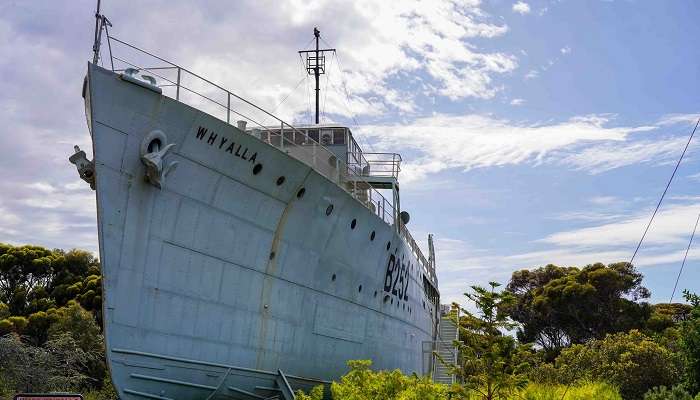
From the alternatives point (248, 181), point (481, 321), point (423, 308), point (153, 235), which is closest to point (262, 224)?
point (248, 181)

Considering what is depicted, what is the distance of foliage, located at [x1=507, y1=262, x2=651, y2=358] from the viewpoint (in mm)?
51594

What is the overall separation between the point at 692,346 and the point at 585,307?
37.1 meters

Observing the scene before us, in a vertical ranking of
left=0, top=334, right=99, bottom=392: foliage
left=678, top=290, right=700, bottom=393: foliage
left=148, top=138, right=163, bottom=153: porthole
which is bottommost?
left=0, top=334, right=99, bottom=392: foliage

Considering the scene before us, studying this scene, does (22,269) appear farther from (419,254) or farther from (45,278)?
(419,254)

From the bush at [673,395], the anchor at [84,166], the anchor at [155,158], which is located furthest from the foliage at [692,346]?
the anchor at [84,166]

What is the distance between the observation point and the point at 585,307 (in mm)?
52750

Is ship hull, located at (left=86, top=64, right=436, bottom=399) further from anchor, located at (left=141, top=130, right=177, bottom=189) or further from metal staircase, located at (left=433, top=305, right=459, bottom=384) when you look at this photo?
metal staircase, located at (left=433, top=305, right=459, bottom=384)

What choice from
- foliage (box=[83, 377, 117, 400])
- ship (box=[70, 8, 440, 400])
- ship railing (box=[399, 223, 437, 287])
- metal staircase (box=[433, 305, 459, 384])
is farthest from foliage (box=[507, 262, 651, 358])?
ship (box=[70, 8, 440, 400])

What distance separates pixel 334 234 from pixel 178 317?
4.94m

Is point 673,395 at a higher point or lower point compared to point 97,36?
lower

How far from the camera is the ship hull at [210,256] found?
11.2 metres

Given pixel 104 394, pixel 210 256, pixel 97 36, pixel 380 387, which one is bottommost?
pixel 104 394

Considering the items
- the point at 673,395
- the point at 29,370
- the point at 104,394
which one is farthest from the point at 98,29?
the point at 104,394

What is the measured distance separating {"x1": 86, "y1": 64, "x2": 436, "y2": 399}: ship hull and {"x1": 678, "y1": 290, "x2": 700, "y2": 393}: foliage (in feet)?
30.9
